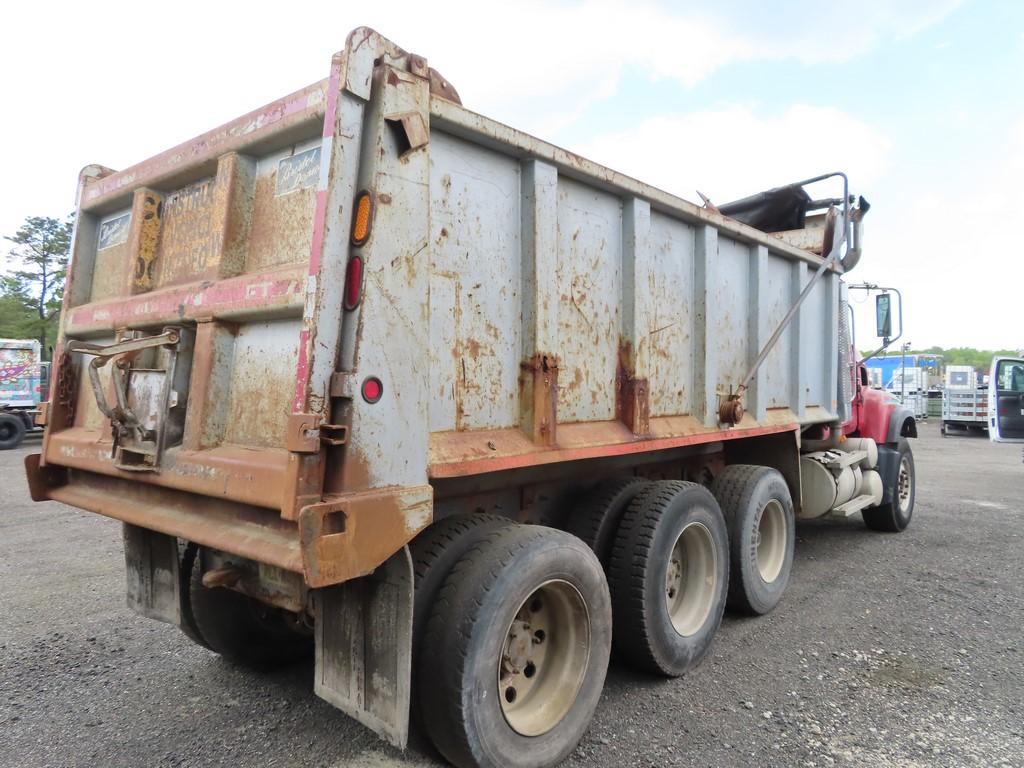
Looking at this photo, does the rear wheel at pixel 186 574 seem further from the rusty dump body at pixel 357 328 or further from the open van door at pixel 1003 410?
the open van door at pixel 1003 410

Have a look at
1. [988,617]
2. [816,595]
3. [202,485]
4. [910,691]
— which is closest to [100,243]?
[202,485]

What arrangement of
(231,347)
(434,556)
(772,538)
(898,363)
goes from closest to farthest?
(434,556), (231,347), (772,538), (898,363)

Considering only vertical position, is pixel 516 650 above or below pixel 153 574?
below

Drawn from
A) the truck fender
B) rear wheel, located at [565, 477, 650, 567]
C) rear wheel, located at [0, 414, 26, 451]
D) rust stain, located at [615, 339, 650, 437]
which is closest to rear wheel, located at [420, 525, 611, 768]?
rear wheel, located at [565, 477, 650, 567]

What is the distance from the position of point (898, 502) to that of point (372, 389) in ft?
22.9

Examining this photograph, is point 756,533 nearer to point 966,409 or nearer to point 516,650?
point 516,650

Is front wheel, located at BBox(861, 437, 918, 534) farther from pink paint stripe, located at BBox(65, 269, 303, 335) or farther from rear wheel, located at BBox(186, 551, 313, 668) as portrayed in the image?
pink paint stripe, located at BBox(65, 269, 303, 335)

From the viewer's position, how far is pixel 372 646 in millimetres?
2332

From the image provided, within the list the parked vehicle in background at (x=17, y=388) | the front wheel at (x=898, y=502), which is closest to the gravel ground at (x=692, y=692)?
the front wheel at (x=898, y=502)

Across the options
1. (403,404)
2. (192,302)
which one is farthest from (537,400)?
(192,302)

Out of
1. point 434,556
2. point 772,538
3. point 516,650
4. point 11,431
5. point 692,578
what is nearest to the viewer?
point 434,556

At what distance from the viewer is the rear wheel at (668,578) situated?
3342 millimetres

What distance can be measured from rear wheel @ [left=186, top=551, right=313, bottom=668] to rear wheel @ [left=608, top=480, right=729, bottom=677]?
1649mm

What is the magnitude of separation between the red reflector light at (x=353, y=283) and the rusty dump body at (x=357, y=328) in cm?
2
